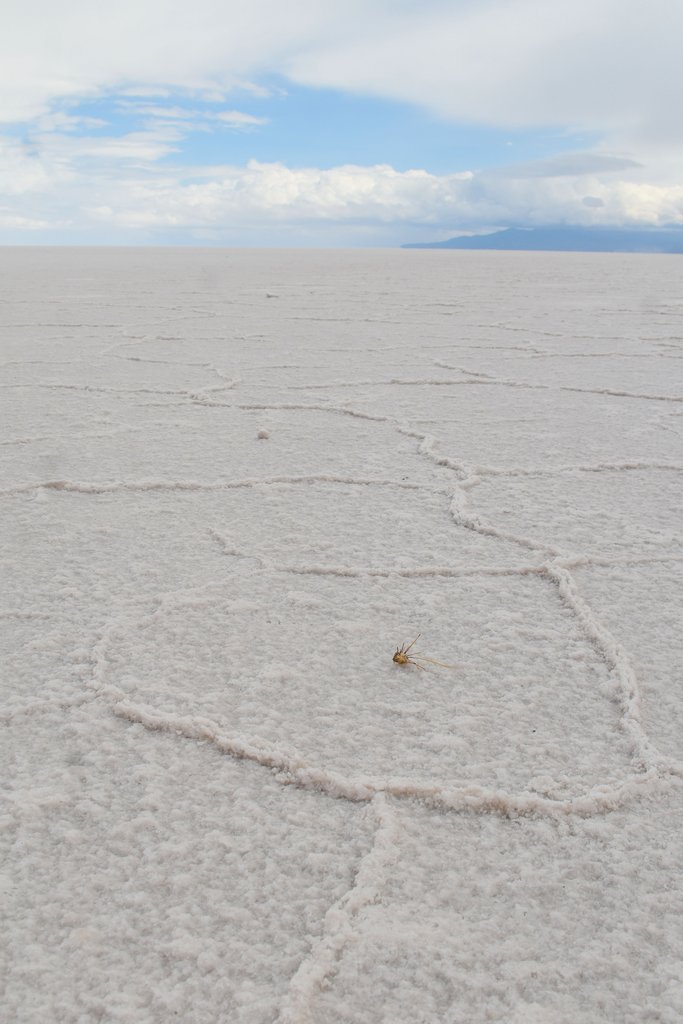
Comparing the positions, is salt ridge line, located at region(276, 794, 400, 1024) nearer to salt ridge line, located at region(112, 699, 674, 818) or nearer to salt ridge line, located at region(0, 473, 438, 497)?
salt ridge line, located at region(112, 699, 674, 818)

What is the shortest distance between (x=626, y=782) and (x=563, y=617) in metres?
0.37

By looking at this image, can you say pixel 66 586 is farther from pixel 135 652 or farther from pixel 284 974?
pixel 284 974

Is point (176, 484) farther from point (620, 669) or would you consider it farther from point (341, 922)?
point (341, 922)

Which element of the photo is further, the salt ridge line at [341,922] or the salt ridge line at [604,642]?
the salt ridge line at [604,642]

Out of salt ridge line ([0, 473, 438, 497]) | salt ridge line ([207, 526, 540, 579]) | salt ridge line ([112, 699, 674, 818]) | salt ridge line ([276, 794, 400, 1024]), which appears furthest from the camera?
salt ridge line ([0, 473, 438, 497])

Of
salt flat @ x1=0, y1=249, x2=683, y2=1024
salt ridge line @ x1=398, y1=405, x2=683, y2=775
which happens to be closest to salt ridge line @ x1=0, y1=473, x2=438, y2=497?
salt flat @ x1=0, y1=249, x2=683, y2=1024

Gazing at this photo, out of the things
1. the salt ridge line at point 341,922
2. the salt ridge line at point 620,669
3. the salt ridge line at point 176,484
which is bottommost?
the salt ridge line at point 341,922

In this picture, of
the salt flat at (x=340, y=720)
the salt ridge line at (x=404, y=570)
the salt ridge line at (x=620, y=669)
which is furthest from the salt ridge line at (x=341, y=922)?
the salt ridge line at (x=404, y=570)

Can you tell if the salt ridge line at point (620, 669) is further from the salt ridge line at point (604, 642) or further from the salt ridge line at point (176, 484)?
the salt ridge line at point (176, 484)

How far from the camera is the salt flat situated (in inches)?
26.1

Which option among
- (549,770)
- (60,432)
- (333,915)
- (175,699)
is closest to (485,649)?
(549,770)

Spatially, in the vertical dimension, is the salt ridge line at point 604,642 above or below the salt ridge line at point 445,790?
above

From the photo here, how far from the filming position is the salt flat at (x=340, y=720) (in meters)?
0.66

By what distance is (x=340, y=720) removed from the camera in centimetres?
96
